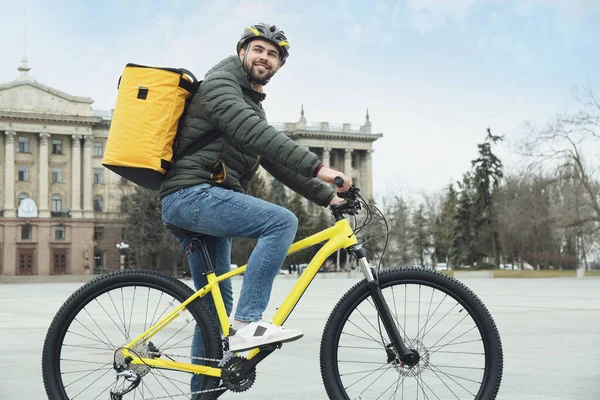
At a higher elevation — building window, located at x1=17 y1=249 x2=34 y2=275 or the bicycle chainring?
building window, located at x1=17 y1=249 x2=34 y2=275

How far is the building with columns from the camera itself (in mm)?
90625

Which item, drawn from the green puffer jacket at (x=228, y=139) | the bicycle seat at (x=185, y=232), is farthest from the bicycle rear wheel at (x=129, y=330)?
the green puffer jacket at (x=228, y=139)

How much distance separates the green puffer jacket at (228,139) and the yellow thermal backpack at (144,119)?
0.36 feet

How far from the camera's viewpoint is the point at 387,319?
4188 millimetres

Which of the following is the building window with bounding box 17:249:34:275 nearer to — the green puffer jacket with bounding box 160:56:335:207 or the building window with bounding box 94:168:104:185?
the building window with bounding box 94:168:104:185

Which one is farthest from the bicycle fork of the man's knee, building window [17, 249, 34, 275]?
building window [17, 249, 34, 275]

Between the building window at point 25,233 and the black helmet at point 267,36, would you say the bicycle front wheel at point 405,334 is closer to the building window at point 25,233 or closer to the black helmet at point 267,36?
the black helmet at point 267,36

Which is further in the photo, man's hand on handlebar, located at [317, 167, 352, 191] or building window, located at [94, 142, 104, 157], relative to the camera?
building window, located at [94, 142, 104, 157]

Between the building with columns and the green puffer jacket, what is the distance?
86417mm

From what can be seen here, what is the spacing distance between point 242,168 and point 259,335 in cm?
88

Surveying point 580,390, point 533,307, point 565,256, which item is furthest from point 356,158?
point 580,390

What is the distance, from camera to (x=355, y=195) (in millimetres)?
4199

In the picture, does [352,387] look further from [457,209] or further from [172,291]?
[457,209]

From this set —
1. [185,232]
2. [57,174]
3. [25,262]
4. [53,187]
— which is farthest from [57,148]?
[185,232]
